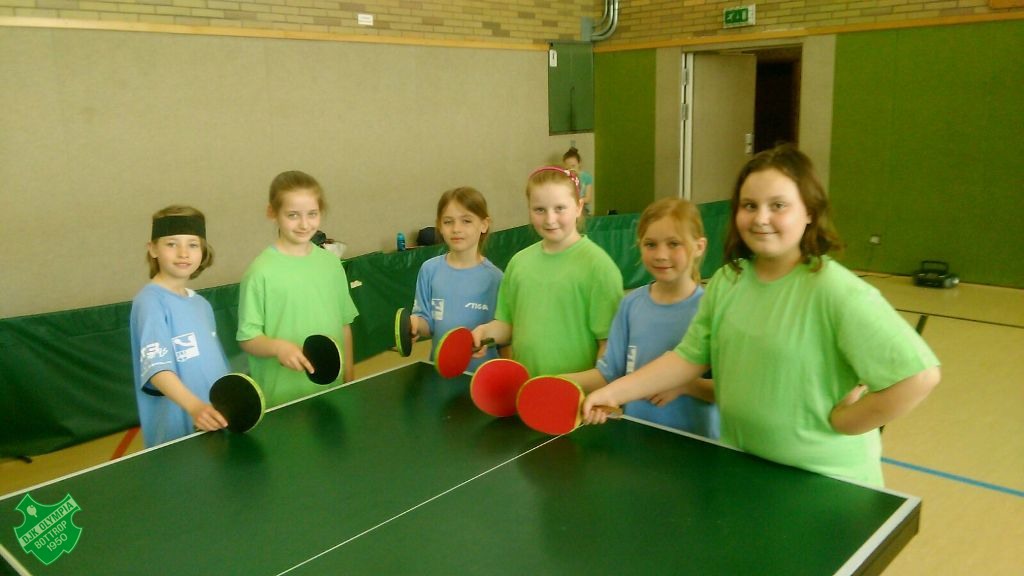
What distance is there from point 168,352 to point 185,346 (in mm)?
110

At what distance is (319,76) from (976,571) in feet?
26.0

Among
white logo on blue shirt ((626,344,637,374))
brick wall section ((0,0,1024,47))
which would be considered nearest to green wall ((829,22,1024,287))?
brick wall section ((0,0,1024,47))

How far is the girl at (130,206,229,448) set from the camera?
321 centimetres

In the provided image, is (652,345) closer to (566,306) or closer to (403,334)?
(566,306)

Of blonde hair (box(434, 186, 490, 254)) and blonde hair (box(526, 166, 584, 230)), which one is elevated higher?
blonde hair (box(526, 166, 584, 230))

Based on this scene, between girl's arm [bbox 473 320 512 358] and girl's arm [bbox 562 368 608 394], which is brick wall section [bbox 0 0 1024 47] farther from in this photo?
girl's arm [bbox 562 368 608 394]

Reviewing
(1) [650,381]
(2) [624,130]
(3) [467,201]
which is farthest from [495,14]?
(1) [650,381]

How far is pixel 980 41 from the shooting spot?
910 cm

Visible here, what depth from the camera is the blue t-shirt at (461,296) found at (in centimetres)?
400

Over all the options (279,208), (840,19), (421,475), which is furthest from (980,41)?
(421,475)

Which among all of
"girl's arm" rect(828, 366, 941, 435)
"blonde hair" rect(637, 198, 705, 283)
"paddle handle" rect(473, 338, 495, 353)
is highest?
"blonde hair" rect(637, 198, 705, 283)

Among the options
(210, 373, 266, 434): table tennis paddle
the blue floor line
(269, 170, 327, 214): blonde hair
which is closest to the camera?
(210, 373, 266, 434): table tennis paddle

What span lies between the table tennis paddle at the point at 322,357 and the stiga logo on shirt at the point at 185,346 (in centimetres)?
44

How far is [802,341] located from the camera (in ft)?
7.43
